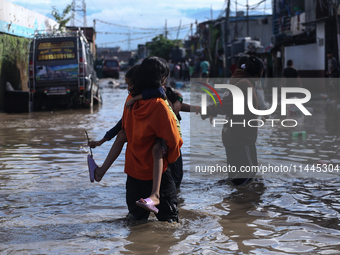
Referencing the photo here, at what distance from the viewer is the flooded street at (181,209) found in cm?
372

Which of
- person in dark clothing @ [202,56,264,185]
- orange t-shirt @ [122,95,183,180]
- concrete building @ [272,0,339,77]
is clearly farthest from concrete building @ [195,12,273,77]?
orange t-shirt @ [122,95,183,180]

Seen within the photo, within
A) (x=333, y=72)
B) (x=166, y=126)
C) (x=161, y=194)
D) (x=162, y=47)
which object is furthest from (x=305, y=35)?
(x=162, y=47)

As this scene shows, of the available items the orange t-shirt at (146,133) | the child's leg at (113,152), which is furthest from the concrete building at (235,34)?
the orange t-shirt at (146,133)

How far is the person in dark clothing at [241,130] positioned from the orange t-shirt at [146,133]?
1422 mm

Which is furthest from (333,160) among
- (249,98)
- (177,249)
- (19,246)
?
(19,246)

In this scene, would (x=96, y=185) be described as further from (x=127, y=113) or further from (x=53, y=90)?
(x=53, y=90)

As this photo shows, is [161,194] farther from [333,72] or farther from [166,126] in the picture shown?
[333,72]

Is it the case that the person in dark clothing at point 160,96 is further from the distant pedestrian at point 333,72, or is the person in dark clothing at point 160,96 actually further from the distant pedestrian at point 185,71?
the distant pedestrian at point 185,71

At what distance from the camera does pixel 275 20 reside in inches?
1341

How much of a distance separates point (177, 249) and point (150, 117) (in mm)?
1017

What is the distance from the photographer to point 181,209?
480 cm

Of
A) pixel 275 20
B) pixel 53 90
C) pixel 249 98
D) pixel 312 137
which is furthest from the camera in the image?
pixel 275 20

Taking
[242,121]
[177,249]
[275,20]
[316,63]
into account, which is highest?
[275,20]

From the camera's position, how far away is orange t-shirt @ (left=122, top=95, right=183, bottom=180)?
3.64 metres
